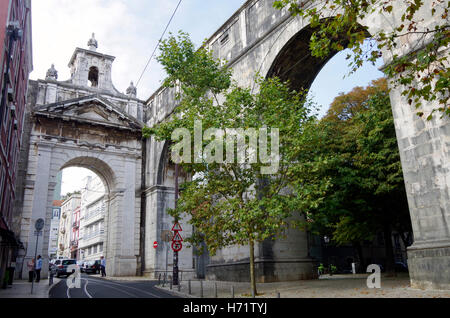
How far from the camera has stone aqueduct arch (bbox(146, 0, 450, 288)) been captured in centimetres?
948

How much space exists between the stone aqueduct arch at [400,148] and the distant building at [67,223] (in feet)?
157

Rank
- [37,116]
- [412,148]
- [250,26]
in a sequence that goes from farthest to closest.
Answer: [37,116]
[250,26]
[412,148]

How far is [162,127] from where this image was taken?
1359 cm

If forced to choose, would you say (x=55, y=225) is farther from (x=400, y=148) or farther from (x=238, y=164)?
(x=400, y=148)

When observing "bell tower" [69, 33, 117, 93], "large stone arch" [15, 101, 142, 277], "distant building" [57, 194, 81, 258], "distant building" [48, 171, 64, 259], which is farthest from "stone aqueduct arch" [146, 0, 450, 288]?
"distant building" [48, 171, 64, 259]

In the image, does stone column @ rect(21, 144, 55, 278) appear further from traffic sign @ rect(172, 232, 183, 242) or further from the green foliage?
the green foliage

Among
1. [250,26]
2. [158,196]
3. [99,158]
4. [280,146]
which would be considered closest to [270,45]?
[250,26]

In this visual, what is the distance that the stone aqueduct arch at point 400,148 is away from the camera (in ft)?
31.1

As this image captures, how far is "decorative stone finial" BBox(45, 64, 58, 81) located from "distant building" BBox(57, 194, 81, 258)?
43.6 m

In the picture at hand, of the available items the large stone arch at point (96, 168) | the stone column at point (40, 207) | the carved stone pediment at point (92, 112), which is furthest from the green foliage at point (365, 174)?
the stone column at point (40, 207)

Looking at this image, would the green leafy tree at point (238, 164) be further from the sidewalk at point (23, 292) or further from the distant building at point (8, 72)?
the distant building at point (8, 72)

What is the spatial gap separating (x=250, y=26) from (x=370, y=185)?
9.44 metres

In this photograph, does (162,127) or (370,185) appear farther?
(370,185)
